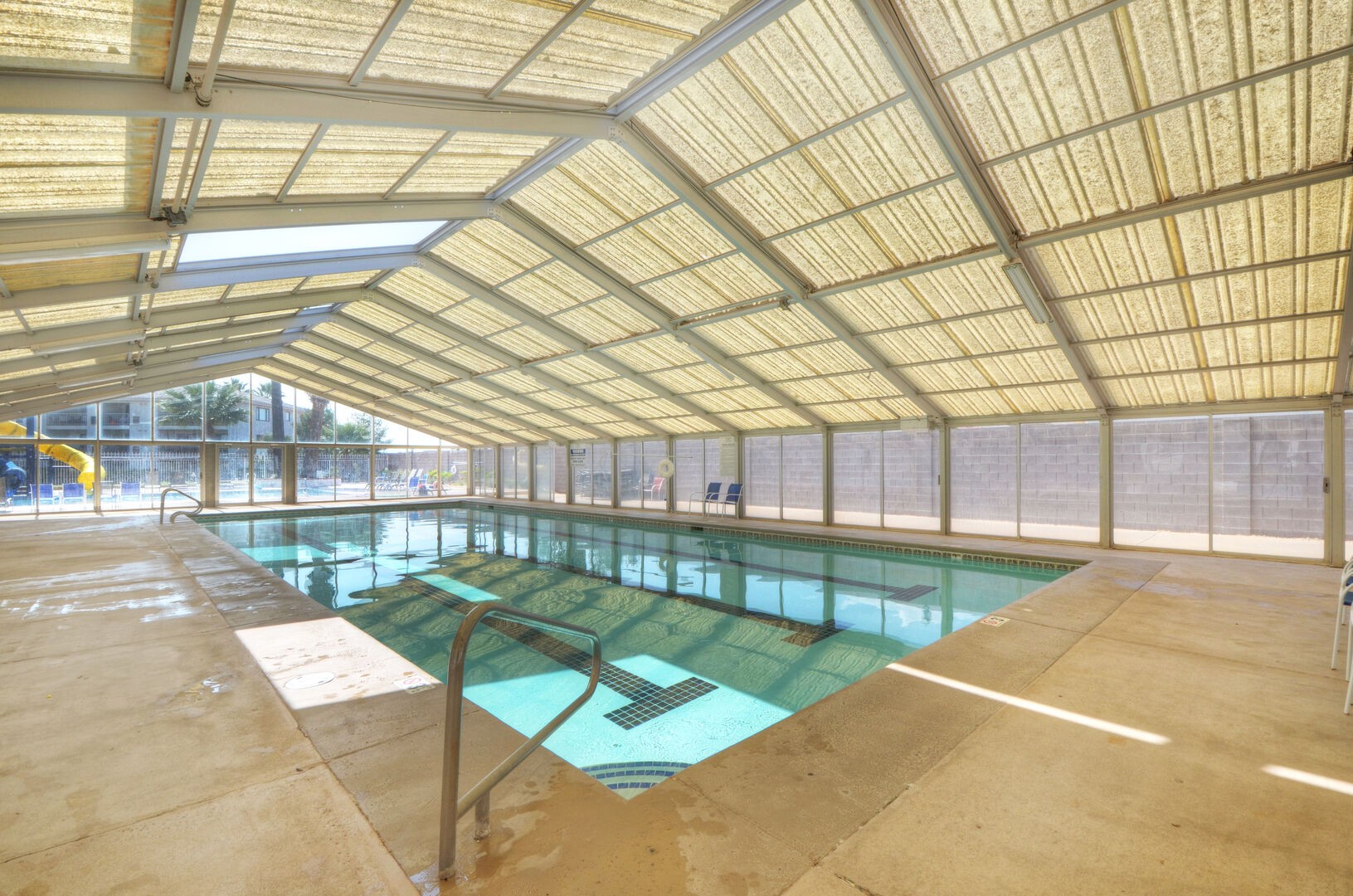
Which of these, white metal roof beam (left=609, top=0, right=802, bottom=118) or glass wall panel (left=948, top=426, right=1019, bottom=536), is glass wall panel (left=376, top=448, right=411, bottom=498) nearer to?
glass wall panel (left=948, top=426, right=1019, bottom=536)

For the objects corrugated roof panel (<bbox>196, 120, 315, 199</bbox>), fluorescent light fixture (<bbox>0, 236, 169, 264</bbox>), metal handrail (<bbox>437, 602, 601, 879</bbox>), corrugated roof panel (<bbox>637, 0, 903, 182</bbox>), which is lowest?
metal handrail (<bbox>437, 602, 601, 879</bbox>)

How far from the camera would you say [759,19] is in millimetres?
4098

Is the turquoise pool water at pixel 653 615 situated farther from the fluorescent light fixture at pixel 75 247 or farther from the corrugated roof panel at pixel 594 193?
the corrugated roof panel at pixel 594 193

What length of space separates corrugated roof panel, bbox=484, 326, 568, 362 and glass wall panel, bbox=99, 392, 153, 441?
11.3 metres

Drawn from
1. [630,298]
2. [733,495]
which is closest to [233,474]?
[733,495]

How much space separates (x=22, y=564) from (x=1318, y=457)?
16627mm

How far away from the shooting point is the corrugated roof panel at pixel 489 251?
25.5ft

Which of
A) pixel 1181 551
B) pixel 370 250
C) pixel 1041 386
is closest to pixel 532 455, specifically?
pixel 370 250

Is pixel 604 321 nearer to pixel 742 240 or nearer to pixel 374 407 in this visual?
pixel 742 240

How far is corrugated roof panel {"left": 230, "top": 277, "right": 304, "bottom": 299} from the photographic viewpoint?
8554 mm

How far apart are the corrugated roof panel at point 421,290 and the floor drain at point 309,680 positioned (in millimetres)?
7124

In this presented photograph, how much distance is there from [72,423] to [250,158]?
51.9ft

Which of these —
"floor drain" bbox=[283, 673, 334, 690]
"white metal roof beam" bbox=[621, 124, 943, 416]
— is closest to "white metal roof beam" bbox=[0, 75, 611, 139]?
"white metal roof beam" bbox=[621, 124, 943, 416]

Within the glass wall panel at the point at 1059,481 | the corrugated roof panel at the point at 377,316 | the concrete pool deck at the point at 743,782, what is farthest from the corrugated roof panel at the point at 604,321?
the glass wall panel at the point at 1059,481
